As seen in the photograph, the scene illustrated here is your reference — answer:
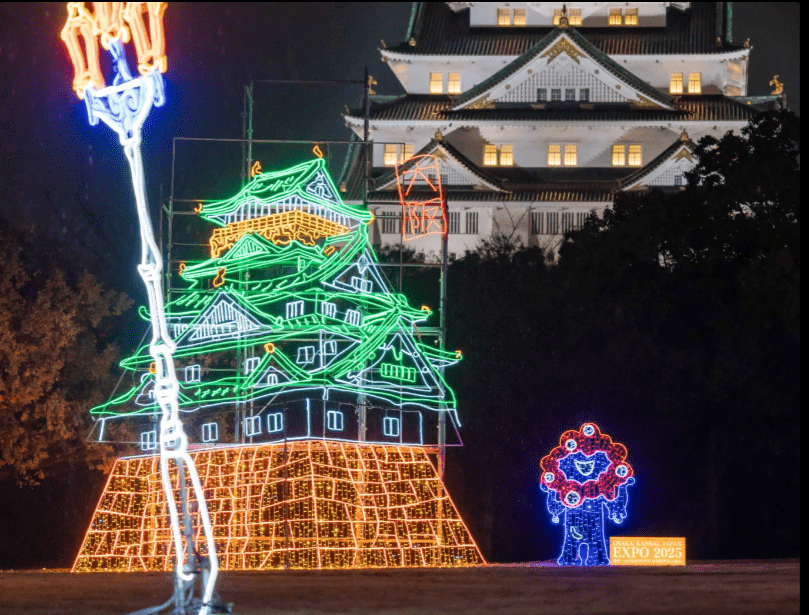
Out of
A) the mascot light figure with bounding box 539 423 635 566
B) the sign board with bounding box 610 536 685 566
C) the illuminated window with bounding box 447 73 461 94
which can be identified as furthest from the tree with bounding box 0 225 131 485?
the illuminated window with bounding box 447 73 461 94

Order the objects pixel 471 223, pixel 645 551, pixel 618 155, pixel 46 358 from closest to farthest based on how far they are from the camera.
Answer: pixel 645 551, pixel 46 358, pixel 471 223, pixel 618 155

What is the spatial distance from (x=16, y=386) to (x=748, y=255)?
11.7m

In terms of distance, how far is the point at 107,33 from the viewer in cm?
614

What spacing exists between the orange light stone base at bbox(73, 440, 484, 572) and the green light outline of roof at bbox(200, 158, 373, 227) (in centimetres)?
279

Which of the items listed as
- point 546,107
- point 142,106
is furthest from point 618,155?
point 142,106

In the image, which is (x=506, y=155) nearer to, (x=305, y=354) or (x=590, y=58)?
(x=590, y=58)

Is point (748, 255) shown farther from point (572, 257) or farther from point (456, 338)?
point (456, 338)

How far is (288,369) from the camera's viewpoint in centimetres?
1327

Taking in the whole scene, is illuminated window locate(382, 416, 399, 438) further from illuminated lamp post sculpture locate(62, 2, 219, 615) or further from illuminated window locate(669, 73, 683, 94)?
illuminated window locate(669, 73, 683, 94)

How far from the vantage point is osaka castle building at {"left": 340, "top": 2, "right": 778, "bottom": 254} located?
3347 centimetres

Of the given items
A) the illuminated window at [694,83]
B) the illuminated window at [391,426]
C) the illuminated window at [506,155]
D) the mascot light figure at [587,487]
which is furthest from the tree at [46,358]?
the illuminated window at [694,83]


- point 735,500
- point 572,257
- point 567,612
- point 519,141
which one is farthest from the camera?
point 519,141

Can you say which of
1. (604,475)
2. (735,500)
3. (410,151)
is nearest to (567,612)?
(604,475)

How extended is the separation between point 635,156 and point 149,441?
82.9ft
